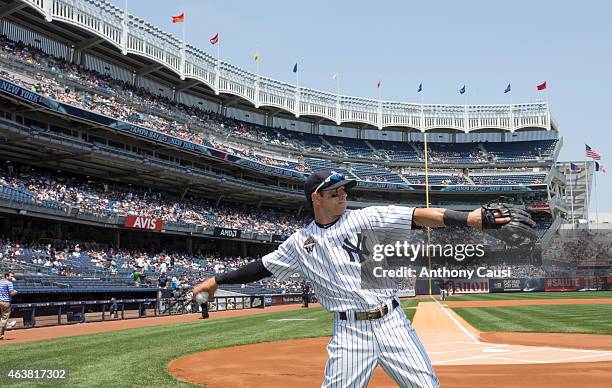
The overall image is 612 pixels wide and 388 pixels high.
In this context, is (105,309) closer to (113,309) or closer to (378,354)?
(113,309)

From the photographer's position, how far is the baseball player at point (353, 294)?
140 inches

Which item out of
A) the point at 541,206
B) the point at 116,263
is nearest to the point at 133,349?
the point at 116,263

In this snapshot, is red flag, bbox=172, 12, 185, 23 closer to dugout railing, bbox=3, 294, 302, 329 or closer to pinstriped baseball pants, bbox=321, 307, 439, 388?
dugout railing, bbox=3, 294, 302, 329

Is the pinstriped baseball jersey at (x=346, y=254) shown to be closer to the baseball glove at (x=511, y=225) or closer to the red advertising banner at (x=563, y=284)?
the baseball glove at (x=511, y=225)

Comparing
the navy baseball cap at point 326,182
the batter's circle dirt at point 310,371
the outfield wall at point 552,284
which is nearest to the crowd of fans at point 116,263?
the batter's circle dirt at point 310,371

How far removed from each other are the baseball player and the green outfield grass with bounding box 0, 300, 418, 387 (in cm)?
476

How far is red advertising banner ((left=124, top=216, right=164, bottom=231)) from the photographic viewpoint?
34862mm

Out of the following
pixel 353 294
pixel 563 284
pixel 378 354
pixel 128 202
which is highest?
pixel 128 202

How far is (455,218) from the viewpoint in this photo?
324cm

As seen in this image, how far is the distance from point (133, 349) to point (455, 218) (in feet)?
34.4

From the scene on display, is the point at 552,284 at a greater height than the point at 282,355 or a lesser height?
lesser

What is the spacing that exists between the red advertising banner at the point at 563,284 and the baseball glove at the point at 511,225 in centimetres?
4552

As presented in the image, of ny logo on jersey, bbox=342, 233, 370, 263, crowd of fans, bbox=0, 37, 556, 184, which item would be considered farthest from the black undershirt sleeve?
crowd of fans, bbox=0, 37, 556, 184

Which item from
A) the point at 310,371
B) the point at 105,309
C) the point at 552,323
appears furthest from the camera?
the point at 105,309
